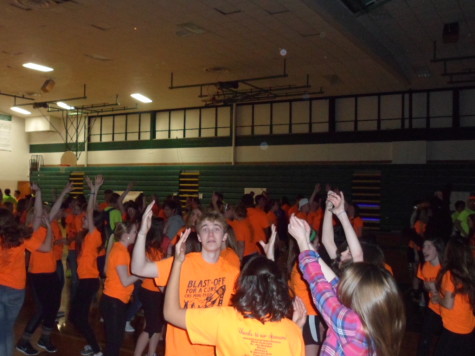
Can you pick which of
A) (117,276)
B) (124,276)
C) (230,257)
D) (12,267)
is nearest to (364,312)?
(230,257)

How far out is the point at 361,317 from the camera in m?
2.06

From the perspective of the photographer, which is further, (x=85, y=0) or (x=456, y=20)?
(x=456, y=20)

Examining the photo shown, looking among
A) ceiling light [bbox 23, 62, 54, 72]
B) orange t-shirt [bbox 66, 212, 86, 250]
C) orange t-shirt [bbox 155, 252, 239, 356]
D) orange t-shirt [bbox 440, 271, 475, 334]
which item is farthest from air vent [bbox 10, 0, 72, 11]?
orange t-shirt [bbox 440, 271, 475, 334]

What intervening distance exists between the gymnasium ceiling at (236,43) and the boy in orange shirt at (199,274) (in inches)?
257

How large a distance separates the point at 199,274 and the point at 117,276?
1653mm

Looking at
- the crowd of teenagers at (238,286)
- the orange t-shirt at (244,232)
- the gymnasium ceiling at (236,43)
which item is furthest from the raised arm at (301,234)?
the gymnasium ceiling at (236,43)

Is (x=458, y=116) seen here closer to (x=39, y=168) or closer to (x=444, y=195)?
(x=444, y=195)

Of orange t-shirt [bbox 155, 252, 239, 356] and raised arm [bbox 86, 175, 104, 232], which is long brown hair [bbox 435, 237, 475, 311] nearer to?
orange t-shirt [bbox 155, 252, 239, 356]

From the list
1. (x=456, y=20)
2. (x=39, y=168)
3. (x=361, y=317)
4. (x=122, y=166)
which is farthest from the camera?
(x=39, y=168)

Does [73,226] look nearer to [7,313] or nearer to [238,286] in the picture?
[7,313]

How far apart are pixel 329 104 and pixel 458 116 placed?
429 centimetres

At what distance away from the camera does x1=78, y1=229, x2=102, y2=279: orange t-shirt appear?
16.7 ft

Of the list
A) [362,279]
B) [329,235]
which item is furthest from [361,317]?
[329,235]

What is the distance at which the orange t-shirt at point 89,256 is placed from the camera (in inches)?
201
